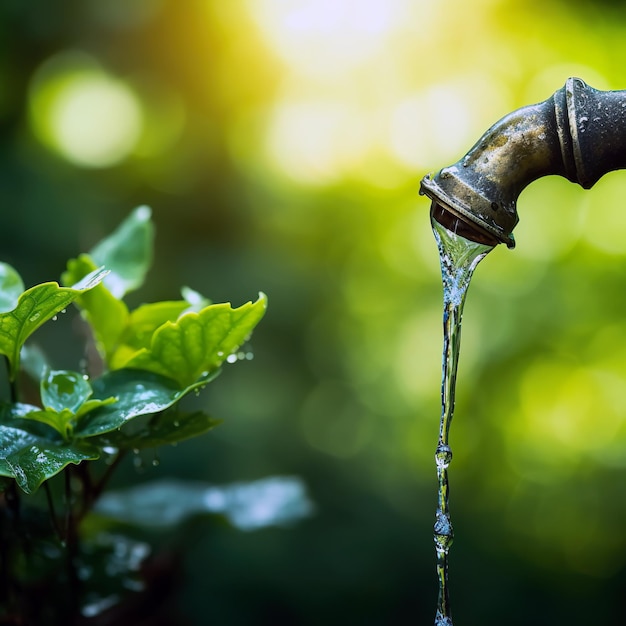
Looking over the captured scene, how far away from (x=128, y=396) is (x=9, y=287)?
0.62ft

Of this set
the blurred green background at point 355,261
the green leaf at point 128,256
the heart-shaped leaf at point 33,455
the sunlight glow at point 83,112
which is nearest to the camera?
the heart-shaped leaf at point 33,455

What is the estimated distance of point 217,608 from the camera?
211 cm

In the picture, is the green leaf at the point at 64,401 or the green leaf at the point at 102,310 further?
the green leaf at the point at 102,310

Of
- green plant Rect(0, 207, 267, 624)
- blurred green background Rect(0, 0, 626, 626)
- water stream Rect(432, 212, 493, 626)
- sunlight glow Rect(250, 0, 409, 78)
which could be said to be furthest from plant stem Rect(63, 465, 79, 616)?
sunlight glow Rect(250, 0, 409, 78)

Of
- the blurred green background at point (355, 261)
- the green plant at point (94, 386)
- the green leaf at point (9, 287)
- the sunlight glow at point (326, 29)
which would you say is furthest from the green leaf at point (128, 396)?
the sunlight glow at point (326, 29)

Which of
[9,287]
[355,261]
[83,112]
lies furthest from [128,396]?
[83,112]

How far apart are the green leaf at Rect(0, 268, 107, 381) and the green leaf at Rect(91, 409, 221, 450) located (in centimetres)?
12

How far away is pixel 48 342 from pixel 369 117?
4.04 ft

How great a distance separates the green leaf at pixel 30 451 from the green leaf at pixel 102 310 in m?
0.12

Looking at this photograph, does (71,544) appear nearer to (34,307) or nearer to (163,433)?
(163,433)

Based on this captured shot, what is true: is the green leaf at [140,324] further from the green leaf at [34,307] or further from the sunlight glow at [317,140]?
the sunlight glow at [317,140]

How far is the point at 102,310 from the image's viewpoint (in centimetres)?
80

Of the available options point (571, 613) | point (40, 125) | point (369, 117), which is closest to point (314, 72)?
point (369, 117)

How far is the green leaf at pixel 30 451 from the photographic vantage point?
0.61 meters
